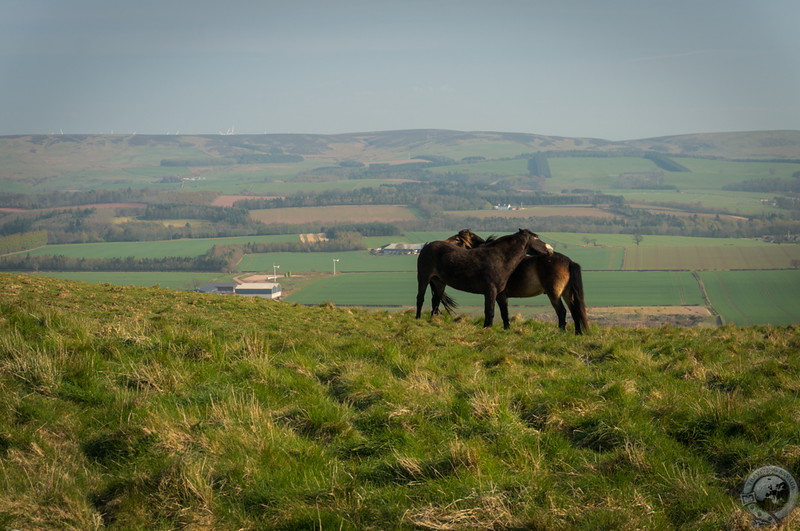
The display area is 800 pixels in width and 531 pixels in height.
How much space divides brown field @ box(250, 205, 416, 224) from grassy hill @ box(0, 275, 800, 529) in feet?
526

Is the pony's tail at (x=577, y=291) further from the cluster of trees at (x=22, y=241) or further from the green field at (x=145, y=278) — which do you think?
the cluster of trees at (x=22, y=241)

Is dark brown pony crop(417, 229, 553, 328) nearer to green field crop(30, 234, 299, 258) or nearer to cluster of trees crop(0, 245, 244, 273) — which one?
cluster of trees crop(0, 245, 244, 273)

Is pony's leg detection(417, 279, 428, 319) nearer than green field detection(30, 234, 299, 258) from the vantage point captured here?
Yes

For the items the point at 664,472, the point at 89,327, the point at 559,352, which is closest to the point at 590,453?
the point at 664,472

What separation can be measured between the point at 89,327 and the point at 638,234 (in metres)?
145

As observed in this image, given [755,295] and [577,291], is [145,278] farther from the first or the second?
[577,291]

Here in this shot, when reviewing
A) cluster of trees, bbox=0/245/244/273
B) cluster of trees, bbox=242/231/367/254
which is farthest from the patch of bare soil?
cluster of trees, bbox=0/245/244/273

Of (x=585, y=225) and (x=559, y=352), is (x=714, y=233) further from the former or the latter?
(x=559, y=352)

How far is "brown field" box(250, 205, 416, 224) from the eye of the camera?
174 m

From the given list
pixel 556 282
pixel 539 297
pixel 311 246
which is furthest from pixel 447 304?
pixel 311 246

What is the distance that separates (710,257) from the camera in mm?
108875

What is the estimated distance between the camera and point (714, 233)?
14525 centimetres

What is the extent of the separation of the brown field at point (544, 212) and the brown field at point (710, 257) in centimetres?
4971

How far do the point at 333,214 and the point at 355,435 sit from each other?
180441mm
